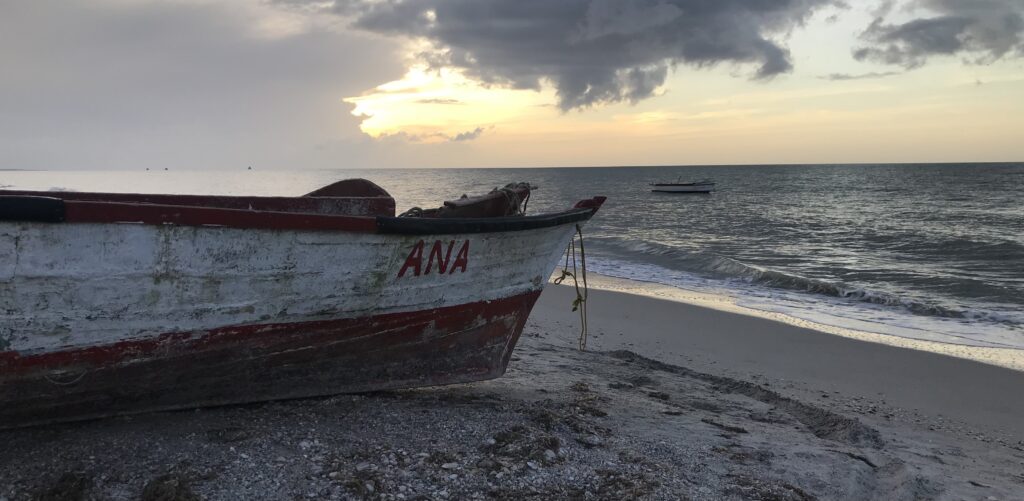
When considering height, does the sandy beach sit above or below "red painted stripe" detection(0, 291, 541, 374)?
below

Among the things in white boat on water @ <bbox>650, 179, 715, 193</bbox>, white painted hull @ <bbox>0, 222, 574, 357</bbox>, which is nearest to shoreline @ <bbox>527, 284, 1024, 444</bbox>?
white painted hull @ <bbox>0, 222, 574, 357</bbox>

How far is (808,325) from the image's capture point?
9531 mm

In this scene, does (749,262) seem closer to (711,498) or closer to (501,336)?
(501,336)

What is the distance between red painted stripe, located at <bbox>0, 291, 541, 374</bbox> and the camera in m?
3.31

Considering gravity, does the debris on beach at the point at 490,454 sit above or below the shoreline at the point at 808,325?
above

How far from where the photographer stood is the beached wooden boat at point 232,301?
320 centimetres

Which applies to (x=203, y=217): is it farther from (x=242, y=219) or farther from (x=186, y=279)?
(x=186, y=279)

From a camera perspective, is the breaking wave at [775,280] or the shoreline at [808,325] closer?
the shoreline at [808,325]

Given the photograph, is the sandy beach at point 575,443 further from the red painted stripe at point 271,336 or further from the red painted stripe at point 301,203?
the red painted stripe at point 301,203

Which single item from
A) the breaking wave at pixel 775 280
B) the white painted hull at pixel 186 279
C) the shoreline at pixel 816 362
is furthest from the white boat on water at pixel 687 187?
the white painted hull at pixel 186 279

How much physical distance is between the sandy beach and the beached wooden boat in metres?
0.22

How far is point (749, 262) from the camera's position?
57.4 ft

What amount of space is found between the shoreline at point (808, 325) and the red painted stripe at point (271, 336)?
6117 millimetres

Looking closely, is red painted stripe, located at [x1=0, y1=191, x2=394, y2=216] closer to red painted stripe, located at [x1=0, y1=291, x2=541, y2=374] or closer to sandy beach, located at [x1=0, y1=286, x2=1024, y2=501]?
red painted stripe, located at [x1=0, y1=291, x2=541, y2=374]
